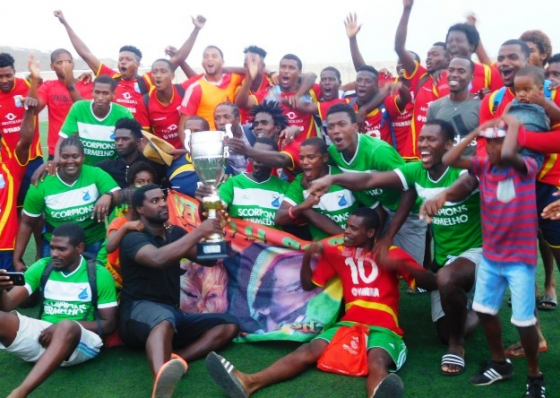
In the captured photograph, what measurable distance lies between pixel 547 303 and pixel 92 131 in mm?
4729

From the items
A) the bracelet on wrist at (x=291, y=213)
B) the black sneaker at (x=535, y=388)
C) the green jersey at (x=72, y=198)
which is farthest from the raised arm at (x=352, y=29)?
the black sneaker at (x=535, y=388)

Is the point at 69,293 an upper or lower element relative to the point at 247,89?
lower

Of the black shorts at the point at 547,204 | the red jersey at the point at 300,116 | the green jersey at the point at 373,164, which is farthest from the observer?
the red jersey at the point at 300,116

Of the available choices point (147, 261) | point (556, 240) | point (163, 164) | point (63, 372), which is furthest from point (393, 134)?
point (63, 372)

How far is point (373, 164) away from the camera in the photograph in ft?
19.0

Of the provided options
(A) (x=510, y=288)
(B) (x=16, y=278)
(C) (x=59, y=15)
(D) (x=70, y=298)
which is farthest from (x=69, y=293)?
(C) (x=59, y=15)

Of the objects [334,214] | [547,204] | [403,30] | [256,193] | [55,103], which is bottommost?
[334,214]

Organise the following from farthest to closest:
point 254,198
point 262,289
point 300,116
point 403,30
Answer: point 300,116
point 403,30
point 254,198
point 262,289

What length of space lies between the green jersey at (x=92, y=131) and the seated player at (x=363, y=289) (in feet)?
9.37

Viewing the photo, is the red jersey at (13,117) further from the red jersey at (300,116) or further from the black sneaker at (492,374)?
the black sneaker at (492,374)

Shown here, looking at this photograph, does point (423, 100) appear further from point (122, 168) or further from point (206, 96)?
point (122, 168)

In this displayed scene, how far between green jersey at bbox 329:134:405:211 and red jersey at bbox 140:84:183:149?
2661 mm

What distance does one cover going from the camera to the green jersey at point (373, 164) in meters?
5.76

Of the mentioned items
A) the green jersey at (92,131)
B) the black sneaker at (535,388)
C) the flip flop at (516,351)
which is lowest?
the flip flop at (516,351)
